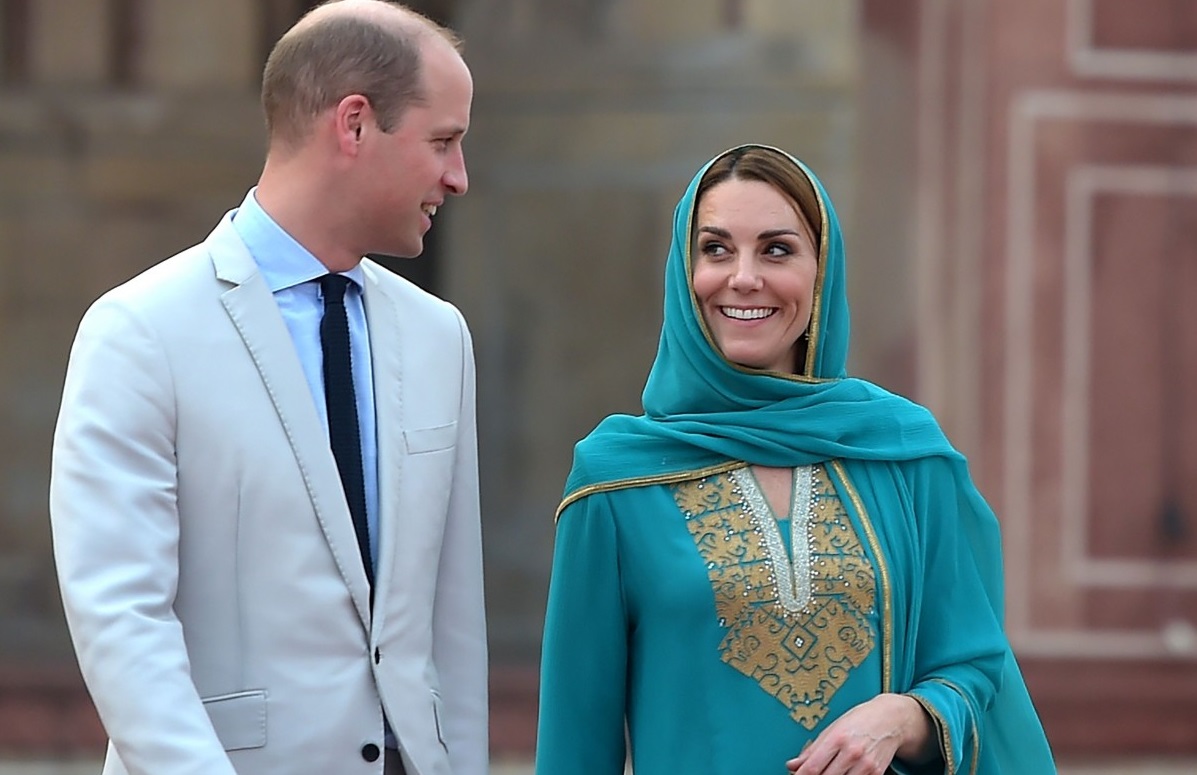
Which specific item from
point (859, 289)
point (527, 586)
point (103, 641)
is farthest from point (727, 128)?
point (103, 641)

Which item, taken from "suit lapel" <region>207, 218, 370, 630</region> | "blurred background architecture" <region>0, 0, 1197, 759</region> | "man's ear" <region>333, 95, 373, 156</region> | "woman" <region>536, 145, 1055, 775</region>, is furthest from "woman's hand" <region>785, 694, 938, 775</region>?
"blurred background architecture" <region>0, 0, 1197, 759</region>

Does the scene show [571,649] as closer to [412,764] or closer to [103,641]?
[412,764]

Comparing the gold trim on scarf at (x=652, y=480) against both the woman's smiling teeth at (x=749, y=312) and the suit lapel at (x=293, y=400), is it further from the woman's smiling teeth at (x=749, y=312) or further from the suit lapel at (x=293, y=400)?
the suit lapel at (x=293, y=400)

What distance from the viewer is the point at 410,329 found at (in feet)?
9.69

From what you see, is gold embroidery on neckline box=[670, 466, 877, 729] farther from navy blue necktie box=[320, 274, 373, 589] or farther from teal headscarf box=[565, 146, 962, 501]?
navy blue necktie box=[320, 274, 373, 589]

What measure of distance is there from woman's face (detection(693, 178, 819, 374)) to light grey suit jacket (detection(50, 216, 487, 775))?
1.46ft

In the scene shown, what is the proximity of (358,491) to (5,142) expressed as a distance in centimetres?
458

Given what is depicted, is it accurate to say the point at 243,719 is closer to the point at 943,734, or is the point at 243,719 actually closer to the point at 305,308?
the point at 305,308

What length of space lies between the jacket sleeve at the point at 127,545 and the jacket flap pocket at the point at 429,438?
347 millimetres

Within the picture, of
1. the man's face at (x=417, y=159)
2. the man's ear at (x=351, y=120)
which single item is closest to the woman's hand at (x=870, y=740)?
the man's face at (x=417, y=159)

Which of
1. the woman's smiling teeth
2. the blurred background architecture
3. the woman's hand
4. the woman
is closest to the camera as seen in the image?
the woman's hand

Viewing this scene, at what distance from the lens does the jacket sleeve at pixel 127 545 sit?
2535mm

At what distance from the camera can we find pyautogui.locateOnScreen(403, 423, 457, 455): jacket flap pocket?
2.85 metres

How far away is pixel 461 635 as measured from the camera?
2943 mm
